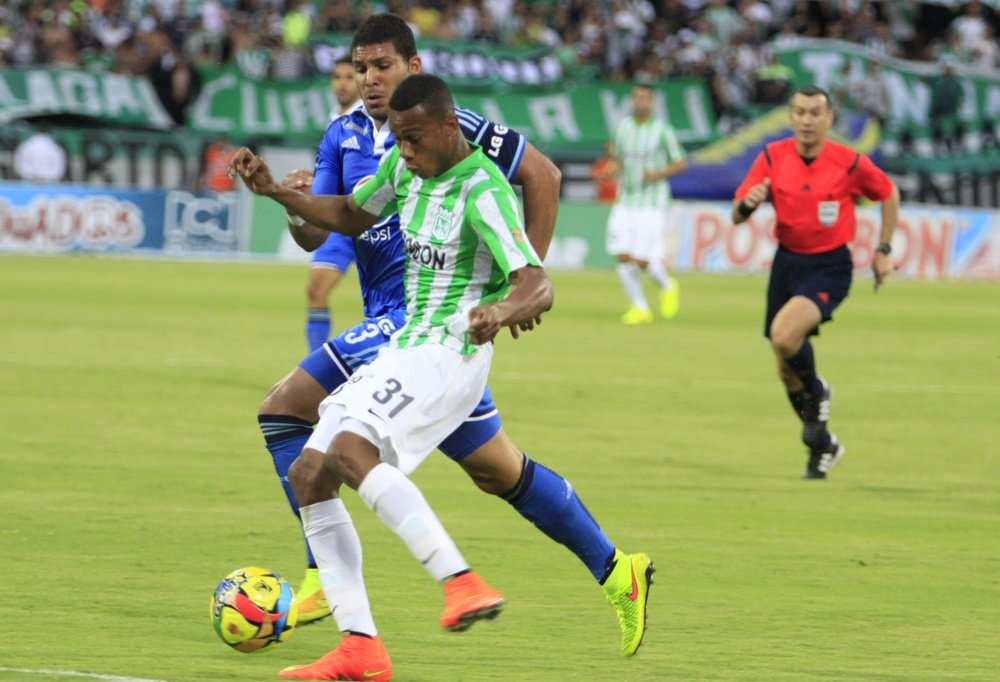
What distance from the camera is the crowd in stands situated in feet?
101

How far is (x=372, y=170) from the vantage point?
6996mm

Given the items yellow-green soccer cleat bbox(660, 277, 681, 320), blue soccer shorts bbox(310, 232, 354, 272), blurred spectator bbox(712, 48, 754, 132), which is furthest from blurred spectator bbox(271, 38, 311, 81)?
blue soccer shorts bbox(310, 232, 354, 272)

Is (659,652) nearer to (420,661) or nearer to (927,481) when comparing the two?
(420,661)

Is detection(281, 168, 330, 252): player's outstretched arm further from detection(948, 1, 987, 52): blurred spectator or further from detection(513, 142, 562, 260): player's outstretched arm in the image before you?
detection(948, 1, 987, 52): blurred spectator

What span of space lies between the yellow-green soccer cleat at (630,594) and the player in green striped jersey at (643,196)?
1456 centimetres

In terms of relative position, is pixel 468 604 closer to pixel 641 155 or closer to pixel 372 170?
pixel 372 170

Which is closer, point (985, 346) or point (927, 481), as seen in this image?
point (927, 481)

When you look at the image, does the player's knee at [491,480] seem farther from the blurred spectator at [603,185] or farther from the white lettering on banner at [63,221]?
the blurred spectator at [603,185]

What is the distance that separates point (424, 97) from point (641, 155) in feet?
53.5

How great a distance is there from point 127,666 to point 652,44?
102 feet

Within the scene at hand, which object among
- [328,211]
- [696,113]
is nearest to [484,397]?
[328,211]

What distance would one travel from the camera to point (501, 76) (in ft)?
107

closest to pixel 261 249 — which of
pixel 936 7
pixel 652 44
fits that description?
pixel 652 44

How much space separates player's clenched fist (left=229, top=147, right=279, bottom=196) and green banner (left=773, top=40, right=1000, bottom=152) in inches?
1141
